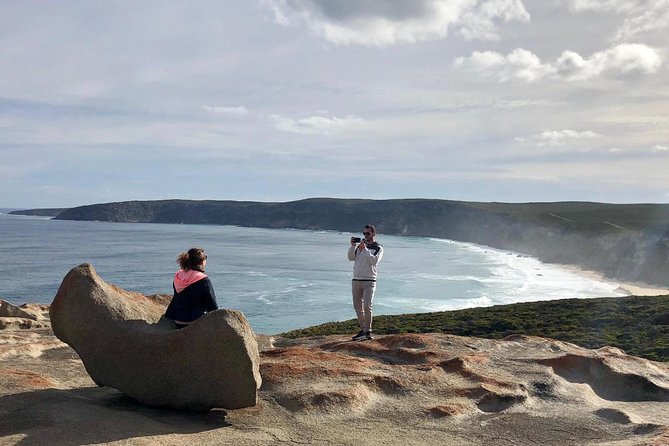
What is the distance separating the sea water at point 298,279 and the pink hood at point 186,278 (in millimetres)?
36269

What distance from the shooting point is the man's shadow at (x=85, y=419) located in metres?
6.58

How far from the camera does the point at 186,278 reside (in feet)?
27.3

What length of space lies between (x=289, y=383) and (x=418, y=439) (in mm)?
2595

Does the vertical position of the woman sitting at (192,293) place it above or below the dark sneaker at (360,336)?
above

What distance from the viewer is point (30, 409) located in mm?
7324

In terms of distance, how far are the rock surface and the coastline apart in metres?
57.2

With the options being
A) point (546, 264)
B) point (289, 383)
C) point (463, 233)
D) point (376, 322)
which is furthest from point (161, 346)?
point (463, 233)

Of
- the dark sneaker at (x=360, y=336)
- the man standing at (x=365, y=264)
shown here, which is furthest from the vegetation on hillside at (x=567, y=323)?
the man standing at (x=365, y=264)

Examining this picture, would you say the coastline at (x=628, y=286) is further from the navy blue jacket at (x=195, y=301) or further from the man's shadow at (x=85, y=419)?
the man's shadow at (x=85, y=419)

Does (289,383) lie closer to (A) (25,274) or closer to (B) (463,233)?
(A) (25,274)

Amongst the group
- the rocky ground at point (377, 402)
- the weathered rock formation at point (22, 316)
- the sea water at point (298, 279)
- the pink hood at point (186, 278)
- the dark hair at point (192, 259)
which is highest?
the dark hair at point (192, 259)

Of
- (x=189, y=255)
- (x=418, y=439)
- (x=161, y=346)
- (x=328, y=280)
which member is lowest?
(x=328, y=280)

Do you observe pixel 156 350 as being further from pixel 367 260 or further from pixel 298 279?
pixel 298 279

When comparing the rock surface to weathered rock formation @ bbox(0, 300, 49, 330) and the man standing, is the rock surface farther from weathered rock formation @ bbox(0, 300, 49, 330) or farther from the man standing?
weathered rock formation @ bbox(0, 300, 49, 330)
